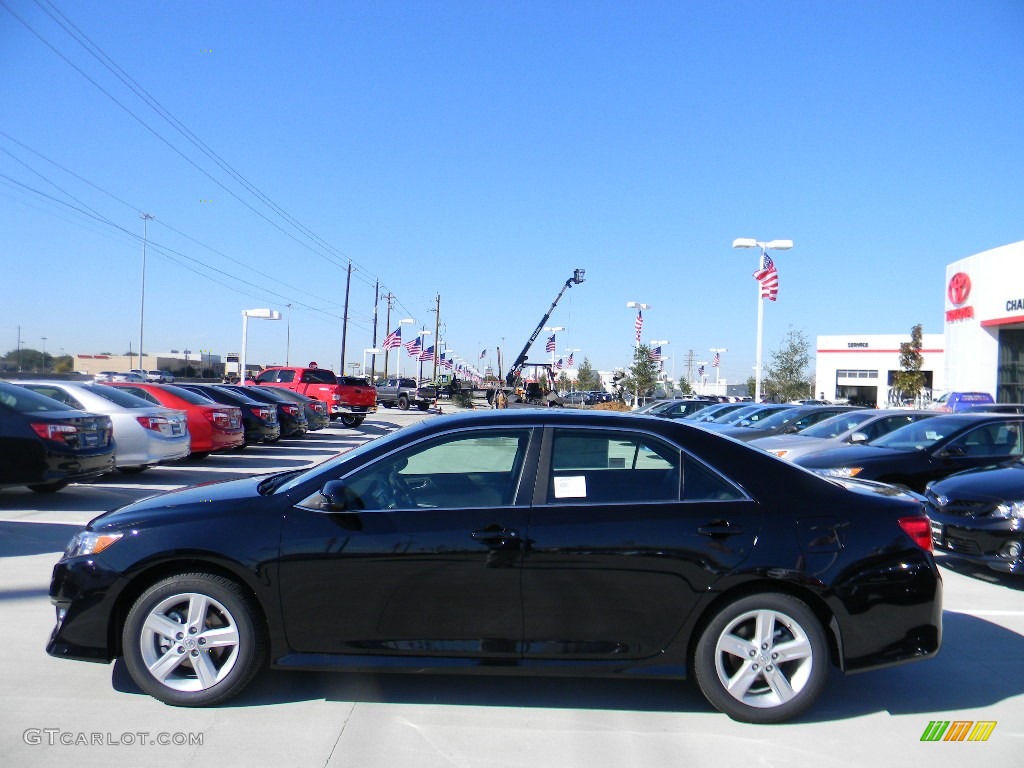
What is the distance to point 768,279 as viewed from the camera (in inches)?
1079

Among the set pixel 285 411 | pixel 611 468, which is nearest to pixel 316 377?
pixel 285 411

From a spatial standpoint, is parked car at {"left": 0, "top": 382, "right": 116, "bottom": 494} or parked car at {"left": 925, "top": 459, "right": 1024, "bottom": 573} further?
parked car at {"left": 0, "top": 382, "right": 116, "bottom": 494}

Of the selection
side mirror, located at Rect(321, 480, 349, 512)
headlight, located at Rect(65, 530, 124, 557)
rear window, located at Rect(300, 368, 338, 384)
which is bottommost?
headlight, located at Rect(65, 530, 124, 557)

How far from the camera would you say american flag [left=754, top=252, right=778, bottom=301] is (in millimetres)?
27344

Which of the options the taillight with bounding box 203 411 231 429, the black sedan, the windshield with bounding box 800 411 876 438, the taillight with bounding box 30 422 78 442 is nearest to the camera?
the black sedan

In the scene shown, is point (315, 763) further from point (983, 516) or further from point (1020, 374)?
point (1020, 374)

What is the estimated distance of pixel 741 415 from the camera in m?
19.4

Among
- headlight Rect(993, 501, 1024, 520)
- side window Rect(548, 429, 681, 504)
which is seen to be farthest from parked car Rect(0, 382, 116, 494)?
headlight Rect(993, 501, 1024, 520)

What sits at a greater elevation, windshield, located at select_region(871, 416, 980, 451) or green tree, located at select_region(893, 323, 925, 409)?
green tree, located at select_region(893, 323, 925, 409)

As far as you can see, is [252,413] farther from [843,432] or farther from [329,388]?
[843,432]

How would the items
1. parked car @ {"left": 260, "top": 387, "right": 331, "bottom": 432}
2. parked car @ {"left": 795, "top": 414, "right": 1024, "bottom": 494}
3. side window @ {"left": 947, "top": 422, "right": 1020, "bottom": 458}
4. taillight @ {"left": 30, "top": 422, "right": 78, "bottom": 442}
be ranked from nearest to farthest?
taillight @ {"left": 30, "top": 422, "right": 78, "bottom": 442}
parked car @ {"left": 795, "top": 414, "right": 1024, "bottom": 494}
side window @ {"left": 947, "top": 422, "right": 1020, "bottom": 458}
parked car @ {"left": 260, "top": 387, "right": 331, "bottom": 432}

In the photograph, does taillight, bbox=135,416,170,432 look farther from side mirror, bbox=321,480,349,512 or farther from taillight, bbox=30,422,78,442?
side mirror, bbox=321,480,349,512

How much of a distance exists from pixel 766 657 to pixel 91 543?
3.47 meters

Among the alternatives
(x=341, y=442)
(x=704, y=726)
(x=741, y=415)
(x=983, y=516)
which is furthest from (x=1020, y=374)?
(x=704, y=726)
